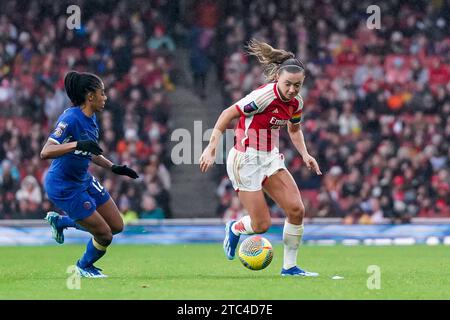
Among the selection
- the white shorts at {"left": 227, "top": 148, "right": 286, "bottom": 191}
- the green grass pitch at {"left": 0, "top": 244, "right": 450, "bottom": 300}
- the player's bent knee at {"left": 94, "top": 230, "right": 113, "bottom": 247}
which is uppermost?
the white shorts at {"left": 227, "top": 148, "right": 286, "bottom": 191}

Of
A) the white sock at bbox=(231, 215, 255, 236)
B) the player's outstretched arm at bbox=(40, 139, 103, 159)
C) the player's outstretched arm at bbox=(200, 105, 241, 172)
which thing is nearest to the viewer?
the player's outstretched arm at bbox=(200, 105, 241, 172)

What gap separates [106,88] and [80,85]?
41.6 ft

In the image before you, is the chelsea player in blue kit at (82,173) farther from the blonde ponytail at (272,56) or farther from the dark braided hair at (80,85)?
the blonde ponytail at (272,56)

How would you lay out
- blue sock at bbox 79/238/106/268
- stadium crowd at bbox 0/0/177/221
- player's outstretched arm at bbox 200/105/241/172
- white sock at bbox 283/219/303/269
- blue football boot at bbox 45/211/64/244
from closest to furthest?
1. player's outstretched arm at bbox 200/105/241/172
2. white sock at bbox 283/219/303/269
3. blue sock at bbox 79/238/106/268
4. blue football boot at bbox 45/211/64/244
5. stadium crowd at bbox 0/0/177/221

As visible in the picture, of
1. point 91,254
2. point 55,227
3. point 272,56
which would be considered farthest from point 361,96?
point 91,254

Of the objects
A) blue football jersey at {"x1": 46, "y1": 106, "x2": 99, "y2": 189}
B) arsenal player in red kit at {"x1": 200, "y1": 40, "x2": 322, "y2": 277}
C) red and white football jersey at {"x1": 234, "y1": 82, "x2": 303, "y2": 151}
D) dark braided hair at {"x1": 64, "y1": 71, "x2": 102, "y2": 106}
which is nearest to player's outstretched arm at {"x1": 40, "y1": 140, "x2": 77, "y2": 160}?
blue football jersey at {"x1": 46, "y1": 106, "x2": 99, "y2": 189}

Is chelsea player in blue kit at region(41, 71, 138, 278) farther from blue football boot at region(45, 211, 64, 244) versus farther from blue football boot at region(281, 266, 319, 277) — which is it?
blue football boot at region(281, 266, 319, 277)

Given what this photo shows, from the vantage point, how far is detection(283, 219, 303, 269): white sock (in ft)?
36.6

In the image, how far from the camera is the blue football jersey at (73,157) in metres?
11.1

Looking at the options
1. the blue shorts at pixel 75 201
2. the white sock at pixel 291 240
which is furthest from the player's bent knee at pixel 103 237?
the white sock at pixel 291 240

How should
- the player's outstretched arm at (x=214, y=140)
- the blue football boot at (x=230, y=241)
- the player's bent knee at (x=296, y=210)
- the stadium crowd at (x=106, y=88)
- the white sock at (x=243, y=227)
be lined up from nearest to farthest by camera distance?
the player's outstretched arm at (x=214, y=140) < the player's bent knee at (x=296, y=210) < the white sock at (x=243, y=227) < the blue football boot at (x=230, y=241) < the stadium crowd at (x=106, y=88)

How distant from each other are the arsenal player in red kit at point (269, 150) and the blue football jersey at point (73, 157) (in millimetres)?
1419

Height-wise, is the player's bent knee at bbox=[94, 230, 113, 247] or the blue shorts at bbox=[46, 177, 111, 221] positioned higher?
the blue shorts at bbox=[46, 177, 111, 221]
